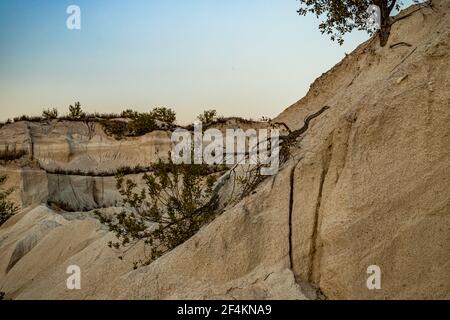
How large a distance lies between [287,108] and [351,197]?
205 inches

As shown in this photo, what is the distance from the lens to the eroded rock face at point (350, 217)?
4.79 meters

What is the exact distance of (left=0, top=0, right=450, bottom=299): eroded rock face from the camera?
15.7 ft

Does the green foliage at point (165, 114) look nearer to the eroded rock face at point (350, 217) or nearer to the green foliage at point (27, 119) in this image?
the eroded rock face at point (350, 217)

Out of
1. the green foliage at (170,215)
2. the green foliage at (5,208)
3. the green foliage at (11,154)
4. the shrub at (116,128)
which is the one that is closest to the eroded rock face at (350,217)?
the green foliage at (170,215)

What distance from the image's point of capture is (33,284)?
26.7 ft

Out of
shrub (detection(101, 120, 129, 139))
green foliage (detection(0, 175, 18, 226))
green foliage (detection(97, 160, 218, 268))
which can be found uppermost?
shrub (detection(101, 120, 129, 139))

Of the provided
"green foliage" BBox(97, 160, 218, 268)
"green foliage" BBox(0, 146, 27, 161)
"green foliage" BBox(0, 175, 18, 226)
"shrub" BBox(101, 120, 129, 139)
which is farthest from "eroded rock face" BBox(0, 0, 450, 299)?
"green foliage" BBox(0, 146, 27, 161)

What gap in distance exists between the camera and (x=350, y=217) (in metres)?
5.00

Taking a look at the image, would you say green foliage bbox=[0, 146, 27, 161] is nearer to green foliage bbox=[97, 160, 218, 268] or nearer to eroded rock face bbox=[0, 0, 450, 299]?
green foliage bbox=[97, 160, 218, 268]

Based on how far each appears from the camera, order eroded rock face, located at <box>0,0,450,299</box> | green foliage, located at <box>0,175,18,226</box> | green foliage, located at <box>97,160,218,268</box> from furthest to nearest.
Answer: green foliage, located at <box>0,175,18,226</box>, green foliage, located at <box>97,160,218,268</box>, eroded rock face, located at <box>0,0,450,299</box>

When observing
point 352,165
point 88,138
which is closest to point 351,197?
point 352,165

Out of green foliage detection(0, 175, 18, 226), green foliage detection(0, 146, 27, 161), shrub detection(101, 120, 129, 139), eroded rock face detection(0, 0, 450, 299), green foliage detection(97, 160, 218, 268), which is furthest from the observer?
shrub detection(101, 120, 129, 139)

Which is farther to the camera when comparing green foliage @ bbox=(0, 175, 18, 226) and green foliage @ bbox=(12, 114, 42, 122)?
green foliage @ bbox=(12, 114, 42, 122)
